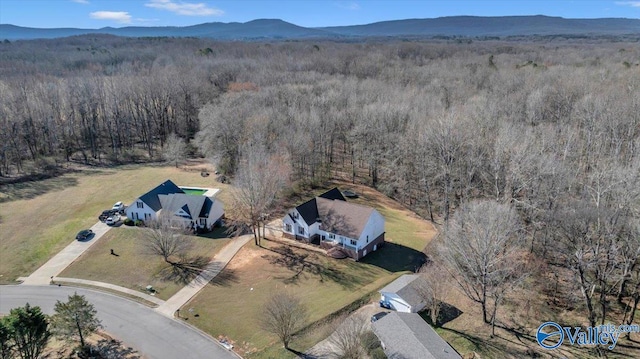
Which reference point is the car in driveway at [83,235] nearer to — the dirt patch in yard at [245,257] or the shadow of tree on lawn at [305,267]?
the dirt patch in yard at [245,257]

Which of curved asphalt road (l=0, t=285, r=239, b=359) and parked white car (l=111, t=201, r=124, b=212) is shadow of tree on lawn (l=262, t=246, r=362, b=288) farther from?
parked white car (l=111, t=201, r=124, b=212)

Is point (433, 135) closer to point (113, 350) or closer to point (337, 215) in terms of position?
point (337, 215)

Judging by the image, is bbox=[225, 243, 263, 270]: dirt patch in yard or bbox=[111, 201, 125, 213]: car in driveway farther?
bbox=[111, 201, 125, 213]: car in driveway

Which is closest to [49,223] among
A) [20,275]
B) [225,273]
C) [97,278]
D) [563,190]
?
[20,275]

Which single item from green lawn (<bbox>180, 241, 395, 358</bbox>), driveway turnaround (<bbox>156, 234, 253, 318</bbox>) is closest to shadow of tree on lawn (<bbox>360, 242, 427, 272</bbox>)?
green lawn (<bbox>180, 241, 395, 358</bbox>)

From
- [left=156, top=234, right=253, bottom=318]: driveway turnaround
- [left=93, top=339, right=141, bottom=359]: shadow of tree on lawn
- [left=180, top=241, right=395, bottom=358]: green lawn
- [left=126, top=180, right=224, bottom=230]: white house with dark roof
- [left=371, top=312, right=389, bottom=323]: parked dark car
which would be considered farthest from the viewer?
[left=126, top=180, right=224, bottom=230]: white house with dark roof

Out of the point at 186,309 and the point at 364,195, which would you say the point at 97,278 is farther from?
the point at 364,195
